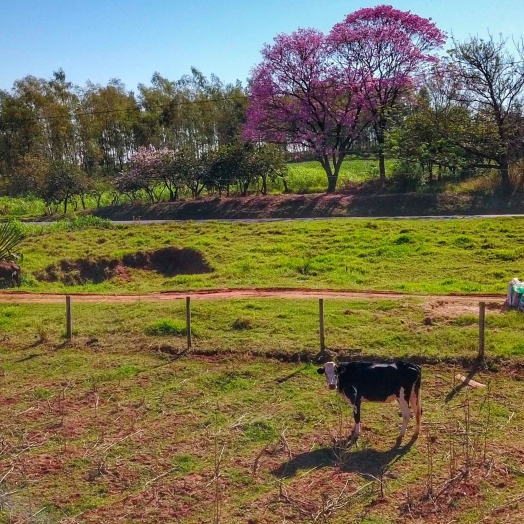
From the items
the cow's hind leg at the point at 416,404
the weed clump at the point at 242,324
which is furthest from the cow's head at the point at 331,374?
the weed clump at the point at 242,324

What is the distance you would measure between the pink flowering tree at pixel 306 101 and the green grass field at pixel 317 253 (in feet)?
33.7

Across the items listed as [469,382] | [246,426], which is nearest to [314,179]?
[469,382]

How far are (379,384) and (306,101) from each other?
29284 millimetres

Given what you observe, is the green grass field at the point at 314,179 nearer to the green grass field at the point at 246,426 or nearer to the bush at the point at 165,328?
the green grass field at the point at 246,426

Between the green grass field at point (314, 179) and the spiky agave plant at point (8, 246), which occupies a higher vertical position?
the green grass field at point (314, 179)

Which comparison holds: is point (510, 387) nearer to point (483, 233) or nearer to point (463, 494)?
point (463, 494)

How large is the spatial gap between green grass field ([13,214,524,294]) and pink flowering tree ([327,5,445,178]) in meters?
11.3

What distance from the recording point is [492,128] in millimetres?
32062

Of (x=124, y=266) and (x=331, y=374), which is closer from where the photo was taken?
(x=331, y=374)

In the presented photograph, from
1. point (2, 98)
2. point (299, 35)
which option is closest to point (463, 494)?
point (299, 35)

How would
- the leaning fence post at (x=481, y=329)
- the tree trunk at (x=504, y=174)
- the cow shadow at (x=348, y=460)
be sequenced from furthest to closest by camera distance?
the tree trunk at (x=504, y=174), the leaning fence post at (x=481, y=329), the cow shadow at (x=348, y=460)

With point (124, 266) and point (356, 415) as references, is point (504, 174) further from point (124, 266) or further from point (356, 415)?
point (356, 415)

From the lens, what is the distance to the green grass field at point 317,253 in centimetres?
1939

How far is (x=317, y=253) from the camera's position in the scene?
22.9m
